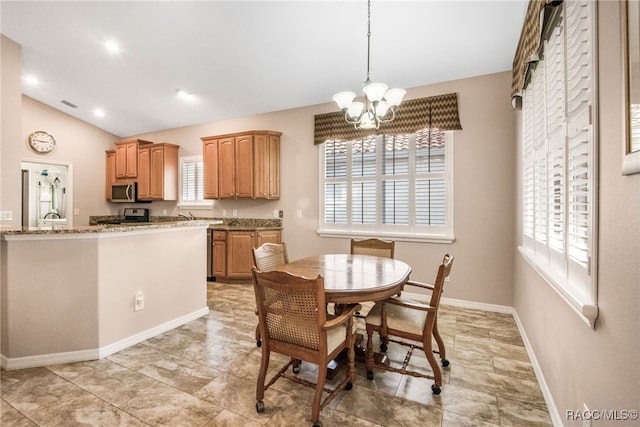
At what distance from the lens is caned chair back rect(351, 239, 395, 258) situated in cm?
299

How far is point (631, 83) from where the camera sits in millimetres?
940

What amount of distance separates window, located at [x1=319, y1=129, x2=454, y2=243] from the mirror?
2.72 meters

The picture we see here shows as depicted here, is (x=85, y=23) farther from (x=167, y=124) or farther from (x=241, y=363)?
(x=241, y=363)

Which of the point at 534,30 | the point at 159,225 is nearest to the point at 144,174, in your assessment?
the point at 159,225

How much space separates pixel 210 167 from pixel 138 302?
2867 mm

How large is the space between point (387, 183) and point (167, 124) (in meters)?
4.46

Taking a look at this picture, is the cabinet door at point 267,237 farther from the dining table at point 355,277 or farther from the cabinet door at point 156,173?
the cabinet door at point 156,173

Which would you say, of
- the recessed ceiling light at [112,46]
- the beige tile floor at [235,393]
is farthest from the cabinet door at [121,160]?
the beige tile floor at [235,393]

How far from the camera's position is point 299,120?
459 centimetres

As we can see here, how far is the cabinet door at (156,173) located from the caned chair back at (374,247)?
4.25 metres

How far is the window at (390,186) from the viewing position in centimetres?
371

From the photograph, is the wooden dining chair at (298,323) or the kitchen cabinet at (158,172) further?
the kitchen cabinet at (158,172)

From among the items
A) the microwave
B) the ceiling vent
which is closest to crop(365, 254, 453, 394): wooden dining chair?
the microwave

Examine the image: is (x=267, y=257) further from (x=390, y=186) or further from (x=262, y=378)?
(x=390, y=186)
